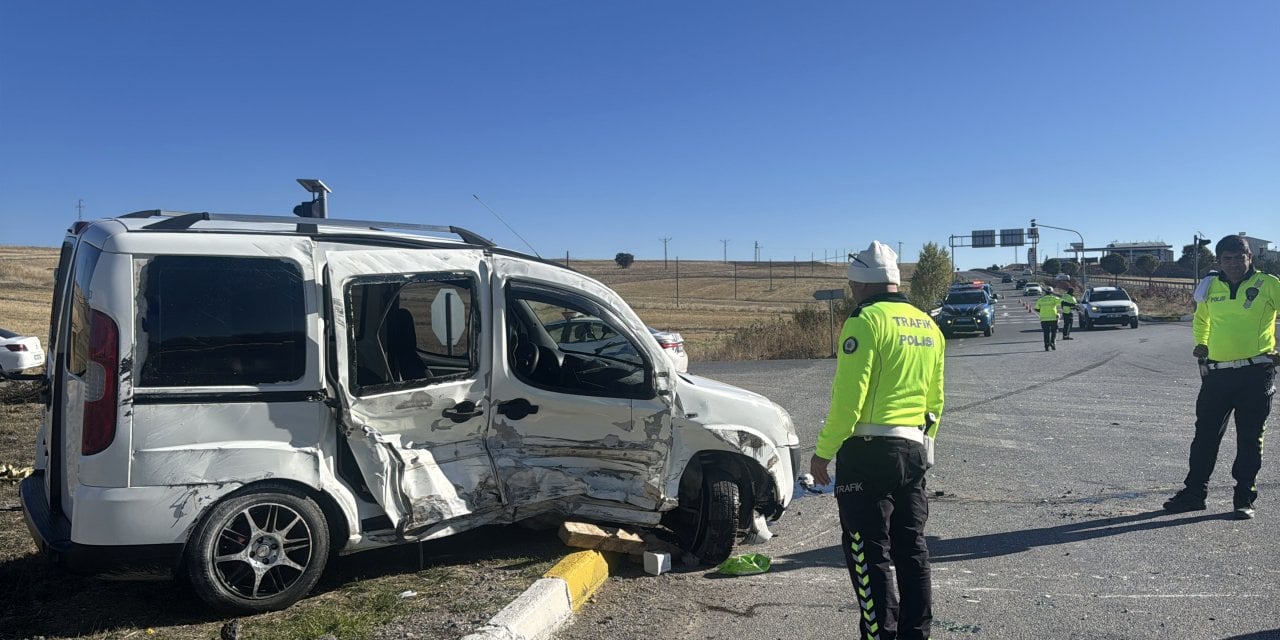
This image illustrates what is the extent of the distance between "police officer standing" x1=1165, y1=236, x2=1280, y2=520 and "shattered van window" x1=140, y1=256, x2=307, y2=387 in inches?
239

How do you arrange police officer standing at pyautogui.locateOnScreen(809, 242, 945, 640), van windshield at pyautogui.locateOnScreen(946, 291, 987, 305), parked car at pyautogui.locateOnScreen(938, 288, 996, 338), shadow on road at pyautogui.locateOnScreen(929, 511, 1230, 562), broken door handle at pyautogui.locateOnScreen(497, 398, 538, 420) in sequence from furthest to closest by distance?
van windshield at pyautogui.locateOnScreen(946, 291, 987, 305) → parked car at pyautogui.locateOnScreen(938, 288, 996, 338) → shadow on road at pyautogui.locateOnScreen(929, 511, 1230, 562) → broken door handle at pyautogui.locateOnScreen(497, 398, 538, 420) → police officer standing at pyautogui.locateOnScreen(809, 242, 945, 640)

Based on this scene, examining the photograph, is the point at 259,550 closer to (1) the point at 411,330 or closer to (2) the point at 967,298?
(1) the point at 411,330

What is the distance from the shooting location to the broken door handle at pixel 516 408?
15.8 ft

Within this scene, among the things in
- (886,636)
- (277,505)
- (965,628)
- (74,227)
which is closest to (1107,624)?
(965,628)

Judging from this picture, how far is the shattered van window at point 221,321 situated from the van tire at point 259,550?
1.98ft

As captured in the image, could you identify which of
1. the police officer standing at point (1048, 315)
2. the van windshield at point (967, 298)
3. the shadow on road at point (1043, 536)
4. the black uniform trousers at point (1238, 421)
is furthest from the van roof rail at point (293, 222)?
the van windshield at point (967, 298)

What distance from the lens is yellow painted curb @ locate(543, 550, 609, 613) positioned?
450 cm

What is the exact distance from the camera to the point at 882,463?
371 cm

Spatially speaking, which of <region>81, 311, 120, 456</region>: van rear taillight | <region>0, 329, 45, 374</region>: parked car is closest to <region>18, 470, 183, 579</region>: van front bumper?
<region>81, 311, 120, 456</region>: van rear taillight

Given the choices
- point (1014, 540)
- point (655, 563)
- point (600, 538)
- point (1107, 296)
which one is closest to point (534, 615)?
point (600, 538)

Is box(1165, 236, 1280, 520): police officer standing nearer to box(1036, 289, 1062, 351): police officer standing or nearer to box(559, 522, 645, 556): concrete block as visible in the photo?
box(559, 522, 645, 556): concrete block

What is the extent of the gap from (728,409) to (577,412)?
3.07 feet

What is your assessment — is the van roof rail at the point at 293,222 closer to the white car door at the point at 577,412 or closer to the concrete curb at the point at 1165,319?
the white car door at the point at 577,412

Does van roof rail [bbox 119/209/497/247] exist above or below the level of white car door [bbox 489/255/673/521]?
above
